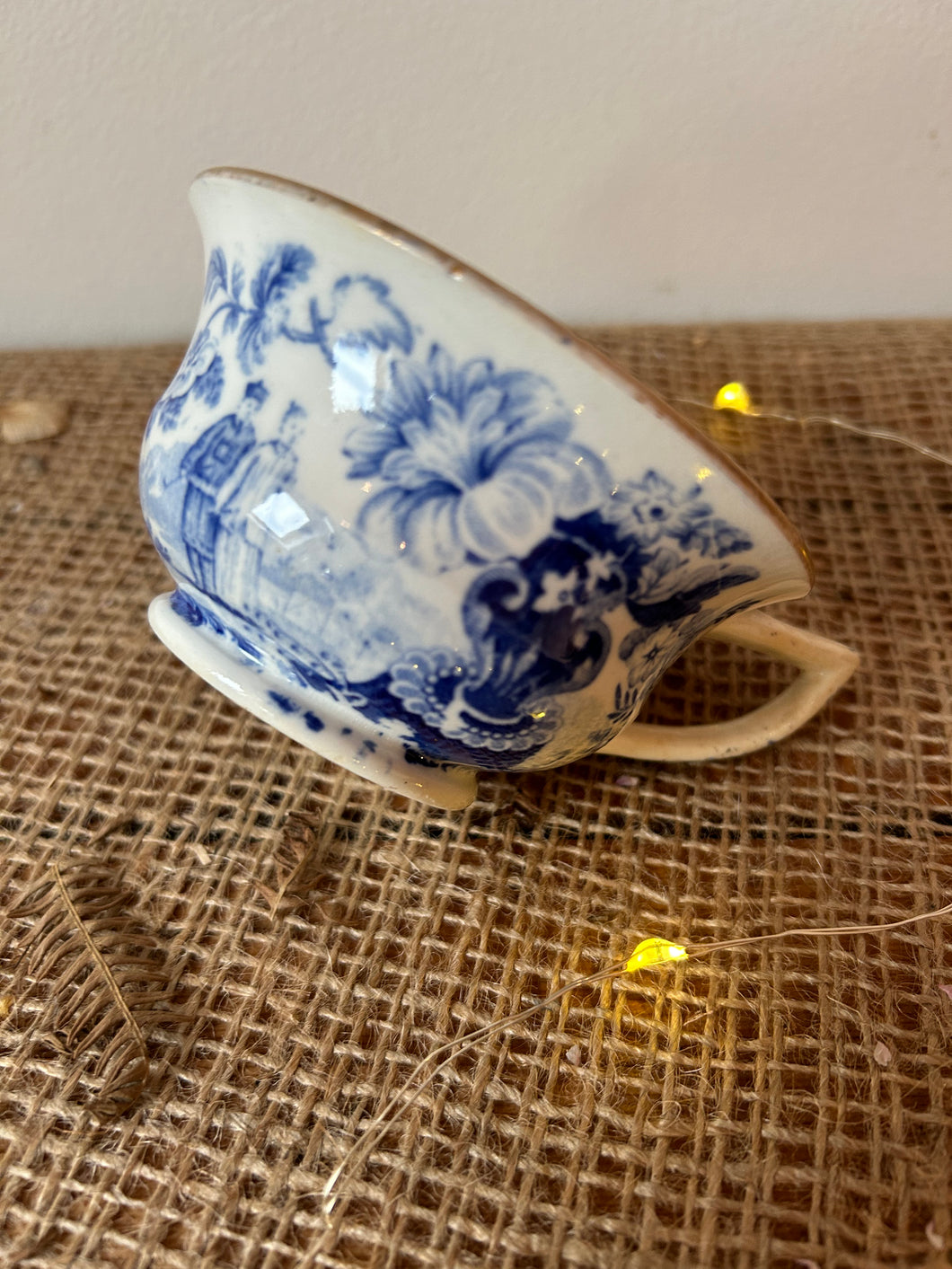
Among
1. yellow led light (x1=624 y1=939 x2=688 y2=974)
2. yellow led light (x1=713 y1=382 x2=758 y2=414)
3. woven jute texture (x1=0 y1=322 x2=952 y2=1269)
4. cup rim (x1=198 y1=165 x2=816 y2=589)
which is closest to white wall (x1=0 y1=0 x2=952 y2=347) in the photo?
yellow led light (x1=713 y1=382 x2=758 y2=414)

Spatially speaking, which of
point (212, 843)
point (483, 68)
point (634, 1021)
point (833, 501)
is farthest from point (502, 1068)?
point (483, 68)

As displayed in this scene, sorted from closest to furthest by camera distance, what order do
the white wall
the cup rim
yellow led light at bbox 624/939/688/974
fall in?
the cup rim < yellow led light at bbox 624/939/688/974 < the white wall

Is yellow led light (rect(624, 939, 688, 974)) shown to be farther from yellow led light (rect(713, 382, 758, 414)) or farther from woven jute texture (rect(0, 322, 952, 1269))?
yellow led light (rect(713, 382, 758, 414))

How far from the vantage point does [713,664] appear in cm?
58

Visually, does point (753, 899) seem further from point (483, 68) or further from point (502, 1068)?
point (483, 68)

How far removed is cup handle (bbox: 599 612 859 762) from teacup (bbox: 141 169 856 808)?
8 cm

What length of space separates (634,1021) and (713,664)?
0.80 feet

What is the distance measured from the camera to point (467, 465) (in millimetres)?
338

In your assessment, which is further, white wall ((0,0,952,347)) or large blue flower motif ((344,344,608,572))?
white wall ((0,0,952,347))

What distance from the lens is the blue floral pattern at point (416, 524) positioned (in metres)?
0.34

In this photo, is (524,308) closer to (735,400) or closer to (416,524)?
(416,524)

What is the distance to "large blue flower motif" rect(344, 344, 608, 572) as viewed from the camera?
0.33 meters

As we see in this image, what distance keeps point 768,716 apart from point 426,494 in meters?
0.28

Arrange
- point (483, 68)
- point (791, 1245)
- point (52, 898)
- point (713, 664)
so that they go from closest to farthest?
point (791, 1245), point (52, 898), point (713, 664), point (483, 68)
